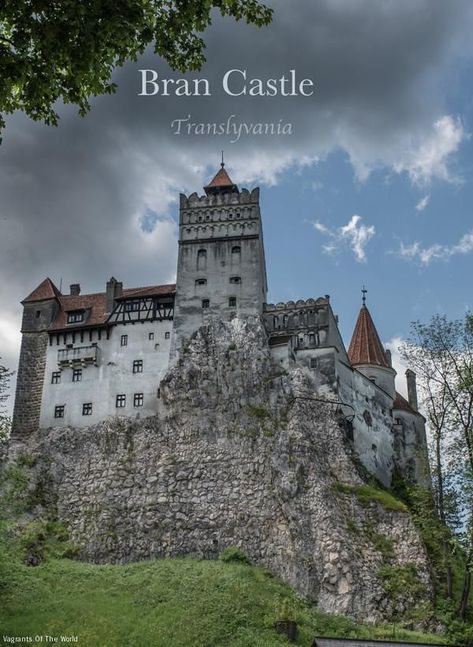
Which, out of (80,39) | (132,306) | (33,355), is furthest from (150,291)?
(80,39)

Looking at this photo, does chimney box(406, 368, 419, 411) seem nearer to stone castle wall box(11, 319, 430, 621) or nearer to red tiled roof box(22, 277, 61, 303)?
stone castle wall box(11, 319, 430, 621)

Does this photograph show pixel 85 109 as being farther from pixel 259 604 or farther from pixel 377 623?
pixel 377 623

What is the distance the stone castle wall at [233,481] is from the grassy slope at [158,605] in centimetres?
221

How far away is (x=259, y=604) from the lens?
42406 mm

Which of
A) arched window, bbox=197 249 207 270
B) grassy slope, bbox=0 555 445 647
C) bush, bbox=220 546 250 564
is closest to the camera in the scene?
grassy slope, bbox=0 555 445 647

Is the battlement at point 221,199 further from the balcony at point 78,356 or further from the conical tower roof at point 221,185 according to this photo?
the balcony at point 78,356

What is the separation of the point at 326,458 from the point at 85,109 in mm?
40716

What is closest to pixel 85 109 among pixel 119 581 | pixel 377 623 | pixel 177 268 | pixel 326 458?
pixel 119 581

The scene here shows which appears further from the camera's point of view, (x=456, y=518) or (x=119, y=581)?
(x=456, y=518)

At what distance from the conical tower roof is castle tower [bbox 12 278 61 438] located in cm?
1562

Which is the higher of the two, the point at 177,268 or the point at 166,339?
the point at 177,268

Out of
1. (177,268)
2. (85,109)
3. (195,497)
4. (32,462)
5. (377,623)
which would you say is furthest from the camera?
(177,268)

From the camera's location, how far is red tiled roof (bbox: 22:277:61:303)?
65.2m

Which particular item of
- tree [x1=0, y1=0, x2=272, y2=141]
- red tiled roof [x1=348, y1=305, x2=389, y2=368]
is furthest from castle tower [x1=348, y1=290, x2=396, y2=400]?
tree [x1=0, y1=0, x2=272, y2=141]
